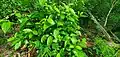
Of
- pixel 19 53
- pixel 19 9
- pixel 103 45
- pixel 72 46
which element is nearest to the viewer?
pixel 72 46

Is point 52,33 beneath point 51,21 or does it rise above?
beneath

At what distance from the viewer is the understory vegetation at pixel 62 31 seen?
3.72 metres

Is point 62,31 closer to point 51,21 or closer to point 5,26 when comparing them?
point 51,21

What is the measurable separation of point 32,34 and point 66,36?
50cm

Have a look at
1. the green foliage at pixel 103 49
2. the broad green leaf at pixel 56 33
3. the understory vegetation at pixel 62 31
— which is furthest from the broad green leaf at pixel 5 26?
the green foliage at pixel 103 49

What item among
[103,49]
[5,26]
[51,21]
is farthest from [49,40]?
[103,49]

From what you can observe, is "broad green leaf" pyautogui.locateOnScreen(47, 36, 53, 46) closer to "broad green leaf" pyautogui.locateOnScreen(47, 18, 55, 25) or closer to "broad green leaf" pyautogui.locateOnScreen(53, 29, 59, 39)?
"broad green leaf" pyautogui.locateOnScreen(53, 29, 59, 39)

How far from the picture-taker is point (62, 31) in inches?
148

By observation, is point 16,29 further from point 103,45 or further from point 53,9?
point 103,45

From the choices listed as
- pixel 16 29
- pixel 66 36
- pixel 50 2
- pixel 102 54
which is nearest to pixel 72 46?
pixel 66 36

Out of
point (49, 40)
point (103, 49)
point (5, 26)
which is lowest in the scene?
point (103, 49)

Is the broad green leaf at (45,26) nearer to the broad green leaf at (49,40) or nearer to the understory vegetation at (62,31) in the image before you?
the understory vegetation at (62,31)

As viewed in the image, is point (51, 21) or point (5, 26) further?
point (5, 26)

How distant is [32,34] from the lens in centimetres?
384
